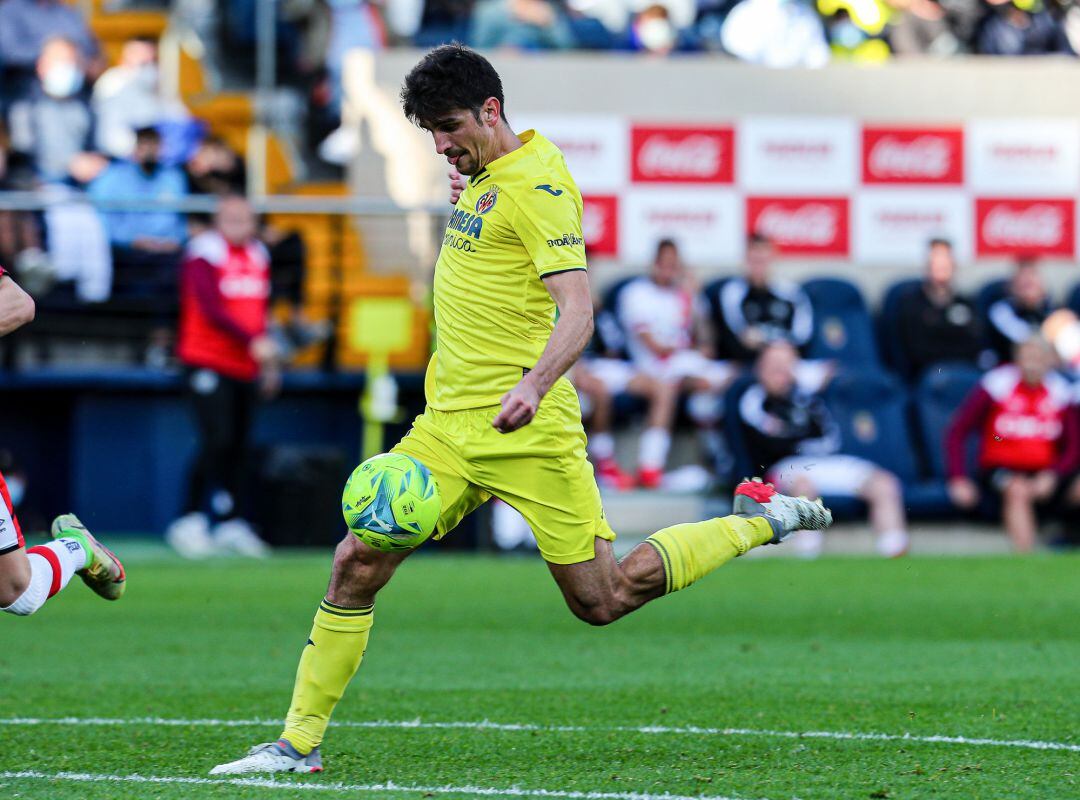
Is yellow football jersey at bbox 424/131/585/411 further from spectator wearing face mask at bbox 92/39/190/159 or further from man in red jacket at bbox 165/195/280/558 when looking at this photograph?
spectator wearing face mask at bbox 92/39/190/159

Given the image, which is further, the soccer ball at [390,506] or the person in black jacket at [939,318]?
the person in black jacket at [939,318]

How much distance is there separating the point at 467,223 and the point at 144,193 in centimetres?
1077

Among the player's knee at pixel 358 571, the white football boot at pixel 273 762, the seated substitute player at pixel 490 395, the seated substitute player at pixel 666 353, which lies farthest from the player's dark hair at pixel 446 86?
the seated substitute player at pixel 666 353

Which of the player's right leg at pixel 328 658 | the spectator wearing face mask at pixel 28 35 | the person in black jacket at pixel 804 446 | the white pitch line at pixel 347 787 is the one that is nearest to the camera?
the white pitch line at pixel 347 787

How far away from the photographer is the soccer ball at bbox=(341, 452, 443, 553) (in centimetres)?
584

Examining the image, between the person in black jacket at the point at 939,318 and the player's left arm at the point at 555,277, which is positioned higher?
the player's left arm at the point at 555,277

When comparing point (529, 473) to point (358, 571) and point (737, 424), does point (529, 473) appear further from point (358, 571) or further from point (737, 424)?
point (737, 424)

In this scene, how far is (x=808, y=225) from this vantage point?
1734 centimetres

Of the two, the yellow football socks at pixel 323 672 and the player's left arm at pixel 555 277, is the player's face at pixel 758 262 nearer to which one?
the player's left arm at pixel 555 277

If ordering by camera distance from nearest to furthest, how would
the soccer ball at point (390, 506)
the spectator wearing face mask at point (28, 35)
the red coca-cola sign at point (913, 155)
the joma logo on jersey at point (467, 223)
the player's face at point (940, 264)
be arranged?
the soccer ball at point (390, 506)
the joma logo on jersey at point (467, 223)
the player's face at point (940, 264)
the red coca-cola sign at point (913, 155)
the spectator wearing face mask at point (28, 35)

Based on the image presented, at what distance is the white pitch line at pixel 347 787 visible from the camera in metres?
5.56

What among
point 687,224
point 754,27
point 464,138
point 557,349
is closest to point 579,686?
point 557,349

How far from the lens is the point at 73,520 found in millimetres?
7348

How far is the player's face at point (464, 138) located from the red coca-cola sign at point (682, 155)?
36.0 feet
